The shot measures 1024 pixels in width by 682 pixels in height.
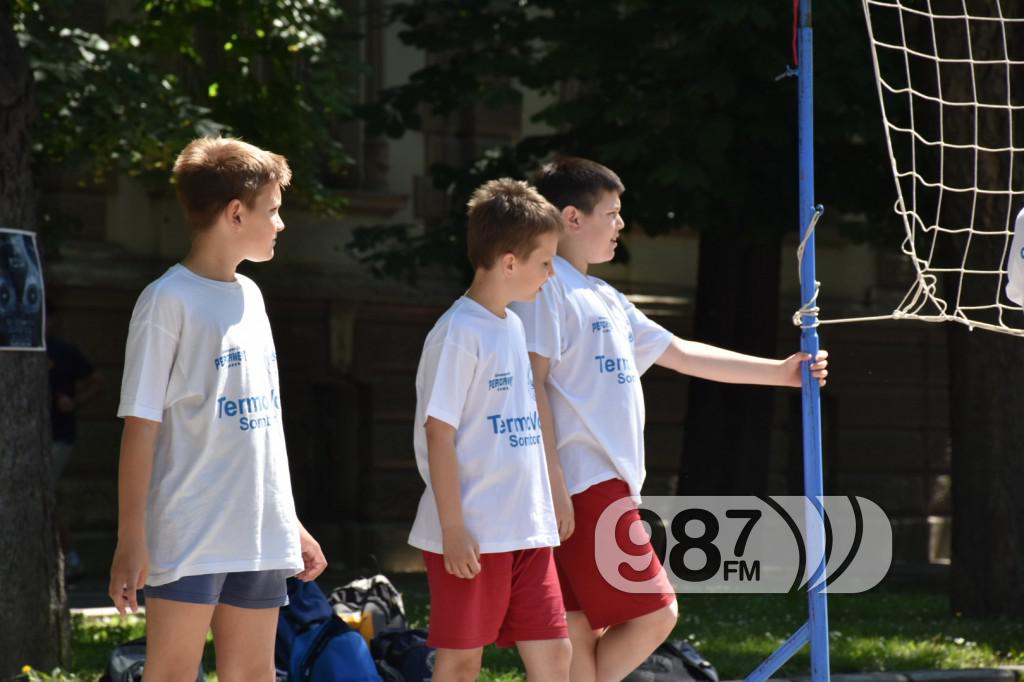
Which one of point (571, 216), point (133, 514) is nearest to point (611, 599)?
point (571, 216)

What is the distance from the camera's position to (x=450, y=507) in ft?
14.2

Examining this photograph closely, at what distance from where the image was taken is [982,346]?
9008 mm

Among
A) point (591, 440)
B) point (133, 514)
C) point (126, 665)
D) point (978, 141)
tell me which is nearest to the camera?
point (133, 514)

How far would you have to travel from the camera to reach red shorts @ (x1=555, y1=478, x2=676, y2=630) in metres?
4.74

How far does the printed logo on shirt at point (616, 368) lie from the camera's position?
484cm

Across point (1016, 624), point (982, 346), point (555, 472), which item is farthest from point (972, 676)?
point (555, 472)

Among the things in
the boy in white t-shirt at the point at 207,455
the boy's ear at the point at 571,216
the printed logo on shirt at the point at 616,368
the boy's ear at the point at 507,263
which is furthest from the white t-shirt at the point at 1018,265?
the boy in white t-shirt at the point at 207,455

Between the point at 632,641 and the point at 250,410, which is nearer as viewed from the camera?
the point at 250,410

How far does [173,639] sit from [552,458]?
130 centimetres

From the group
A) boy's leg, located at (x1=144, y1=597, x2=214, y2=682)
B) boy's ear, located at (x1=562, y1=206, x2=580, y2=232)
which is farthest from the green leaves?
boy's leg, located at (x1=144, y1=597, x2=214, y2=682)

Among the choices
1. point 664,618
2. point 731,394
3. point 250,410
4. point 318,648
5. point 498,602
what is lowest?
point 318,648

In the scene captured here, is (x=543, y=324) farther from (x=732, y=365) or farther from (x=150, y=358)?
(x=150, y=358)

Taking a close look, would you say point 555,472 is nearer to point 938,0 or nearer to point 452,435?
point 452,435

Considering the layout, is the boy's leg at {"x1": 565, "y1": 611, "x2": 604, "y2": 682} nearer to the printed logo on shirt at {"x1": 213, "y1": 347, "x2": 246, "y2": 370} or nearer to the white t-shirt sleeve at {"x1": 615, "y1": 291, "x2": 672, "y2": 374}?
the white t-shirt sleeve at {"x1": 615, "y1": 291, "x2": 672, "y2": 374}
